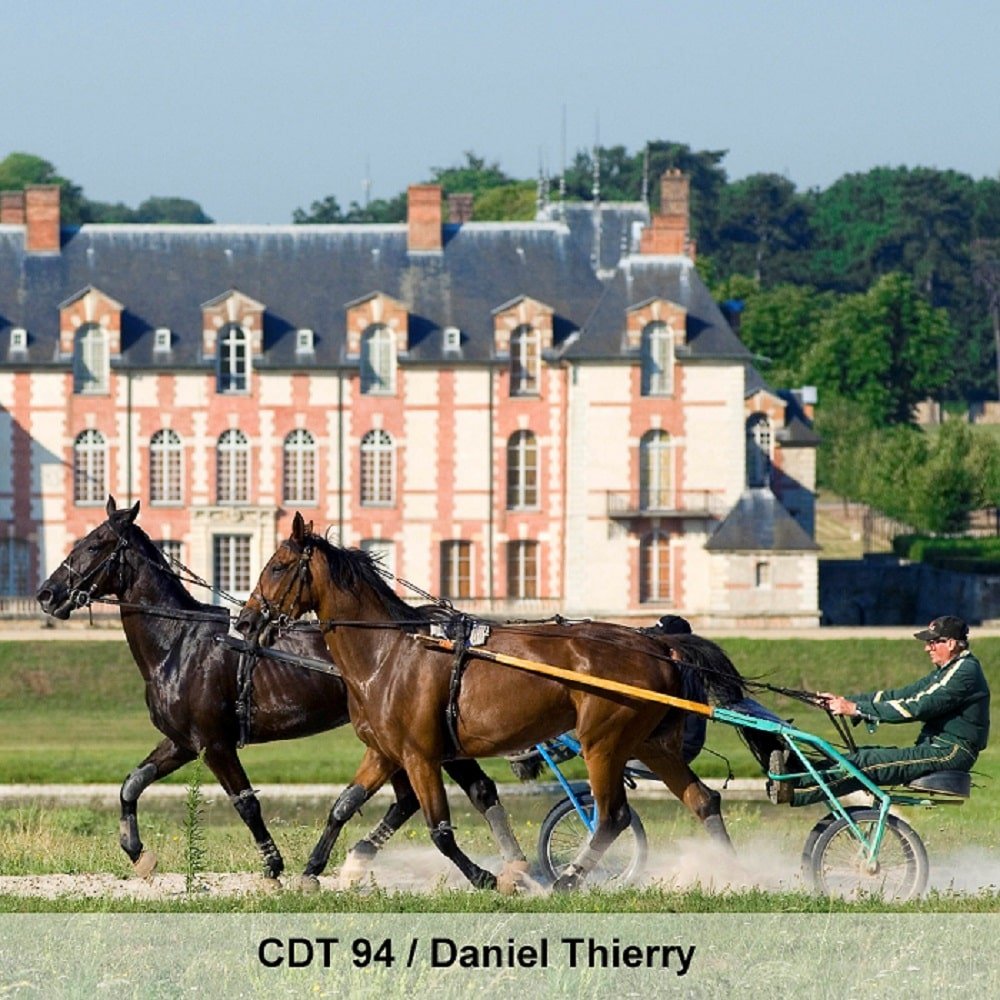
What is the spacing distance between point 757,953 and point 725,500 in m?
36.1

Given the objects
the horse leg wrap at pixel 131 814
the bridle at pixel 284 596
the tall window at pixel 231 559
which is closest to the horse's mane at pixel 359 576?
the bridle at pixel 284 596

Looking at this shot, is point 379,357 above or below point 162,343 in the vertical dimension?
below

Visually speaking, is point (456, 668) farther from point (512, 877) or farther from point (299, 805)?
point (299, 805)

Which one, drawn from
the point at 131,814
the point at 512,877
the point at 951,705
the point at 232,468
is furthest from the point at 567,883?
the point at 232,468

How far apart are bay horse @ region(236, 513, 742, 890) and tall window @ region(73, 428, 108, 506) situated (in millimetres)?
34759

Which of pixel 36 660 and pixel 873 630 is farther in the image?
pixel 873 630

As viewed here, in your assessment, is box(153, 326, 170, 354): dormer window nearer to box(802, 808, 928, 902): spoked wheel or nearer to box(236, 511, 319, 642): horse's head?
box(236, 511, 319, 642): horse's head

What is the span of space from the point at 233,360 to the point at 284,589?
34676mm

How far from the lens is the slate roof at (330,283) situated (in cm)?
4762

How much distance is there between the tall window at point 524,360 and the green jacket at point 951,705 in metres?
34.5

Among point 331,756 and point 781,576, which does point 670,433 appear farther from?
point 331,756

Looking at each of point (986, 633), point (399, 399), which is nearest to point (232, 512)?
point (399, 399)

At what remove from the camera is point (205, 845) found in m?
16.7

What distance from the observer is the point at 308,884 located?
13.5 m
